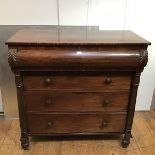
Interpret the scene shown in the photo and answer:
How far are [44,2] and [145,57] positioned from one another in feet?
3.18

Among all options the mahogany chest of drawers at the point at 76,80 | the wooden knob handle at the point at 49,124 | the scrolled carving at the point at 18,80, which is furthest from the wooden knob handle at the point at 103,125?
the scrolled carving at the point at 18,80

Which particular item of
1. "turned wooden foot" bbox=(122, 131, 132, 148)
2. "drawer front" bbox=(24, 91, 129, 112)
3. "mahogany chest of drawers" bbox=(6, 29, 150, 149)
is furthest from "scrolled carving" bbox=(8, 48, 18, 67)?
"turned wooden foot" bbox=(122, 131, 132, 148)

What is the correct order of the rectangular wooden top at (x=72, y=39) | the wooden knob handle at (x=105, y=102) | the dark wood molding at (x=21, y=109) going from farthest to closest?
the wooden knob handle at (x=105, y=102), the dark wood molding at (x=21, y=109), the rectangular wooden top at (x=72, y=39)

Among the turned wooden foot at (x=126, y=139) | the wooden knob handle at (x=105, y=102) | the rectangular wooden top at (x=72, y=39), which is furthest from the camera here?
the turned wooden foot at (x=126, y=139)

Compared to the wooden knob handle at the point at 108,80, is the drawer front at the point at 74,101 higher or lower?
lower

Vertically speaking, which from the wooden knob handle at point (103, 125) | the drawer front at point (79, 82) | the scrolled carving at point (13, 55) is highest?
the scrolled carving at point (13, 55)

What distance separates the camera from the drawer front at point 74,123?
1.71 meters

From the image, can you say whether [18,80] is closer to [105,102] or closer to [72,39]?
[72,39]

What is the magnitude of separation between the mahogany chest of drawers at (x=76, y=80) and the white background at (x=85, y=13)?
7.8 inches

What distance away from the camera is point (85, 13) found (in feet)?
6.25

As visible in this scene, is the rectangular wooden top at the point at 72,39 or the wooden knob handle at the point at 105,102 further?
the wooden knob handle at the point at 105,102

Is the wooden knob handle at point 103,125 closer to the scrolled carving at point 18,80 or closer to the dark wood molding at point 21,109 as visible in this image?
the dark wood molding at point 21,109

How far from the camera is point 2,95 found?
Result: 2.11 metres

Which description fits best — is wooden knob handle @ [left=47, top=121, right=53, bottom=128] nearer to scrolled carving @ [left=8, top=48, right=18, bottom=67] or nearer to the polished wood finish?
the polished wood finish
